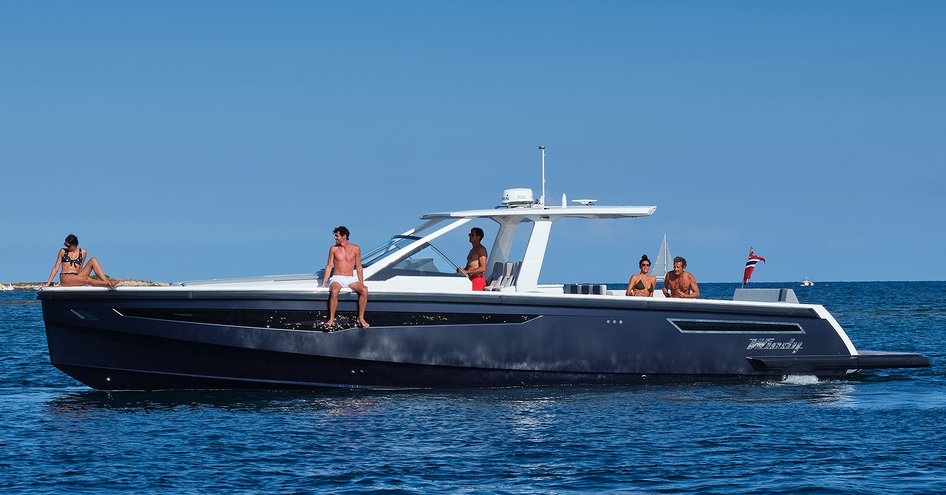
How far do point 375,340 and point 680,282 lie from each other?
4.36m

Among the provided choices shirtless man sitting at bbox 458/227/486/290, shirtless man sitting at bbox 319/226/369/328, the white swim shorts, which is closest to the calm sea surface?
shirtless man sitting at bbox 319/226/369/328

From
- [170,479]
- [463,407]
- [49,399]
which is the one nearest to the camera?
[170,479]

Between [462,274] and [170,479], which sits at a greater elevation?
[462,274]

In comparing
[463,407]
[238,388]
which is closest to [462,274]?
[463,407]

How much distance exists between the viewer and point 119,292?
43.4ft

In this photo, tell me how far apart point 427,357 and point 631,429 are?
311 centimetres

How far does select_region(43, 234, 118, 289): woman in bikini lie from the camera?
13.6m

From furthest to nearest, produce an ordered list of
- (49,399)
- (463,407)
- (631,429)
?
(49,399) → (463,407) → (631,429)

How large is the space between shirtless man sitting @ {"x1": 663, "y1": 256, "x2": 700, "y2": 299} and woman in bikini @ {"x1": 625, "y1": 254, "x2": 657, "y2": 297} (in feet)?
0.81

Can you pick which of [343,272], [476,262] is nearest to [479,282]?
[476,262]

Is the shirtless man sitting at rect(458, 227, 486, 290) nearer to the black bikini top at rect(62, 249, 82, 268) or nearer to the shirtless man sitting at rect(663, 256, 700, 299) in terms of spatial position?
the shirtless man sitting at rect(663, 256, 700, 299)

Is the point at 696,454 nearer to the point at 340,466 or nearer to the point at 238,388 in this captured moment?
the point at 340,466

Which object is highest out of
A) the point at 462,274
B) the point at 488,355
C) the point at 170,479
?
the point at 462,274

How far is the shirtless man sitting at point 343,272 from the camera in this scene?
13172 millimetres
